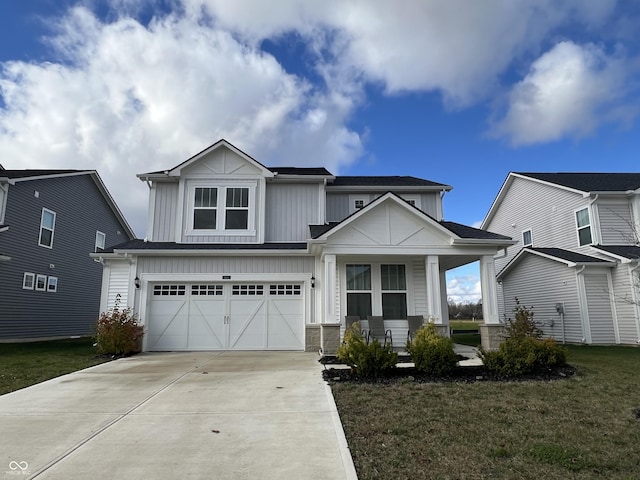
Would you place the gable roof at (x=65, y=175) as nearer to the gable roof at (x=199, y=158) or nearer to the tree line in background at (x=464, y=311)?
the gable roof at (x=199, y=158)

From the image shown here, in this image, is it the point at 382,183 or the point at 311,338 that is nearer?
the point at 311,338

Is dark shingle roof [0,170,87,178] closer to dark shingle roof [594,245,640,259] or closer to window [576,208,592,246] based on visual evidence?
window [576,208,592,246]

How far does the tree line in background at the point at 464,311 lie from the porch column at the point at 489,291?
29.5 metres

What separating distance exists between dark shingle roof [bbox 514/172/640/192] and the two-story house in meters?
6.43

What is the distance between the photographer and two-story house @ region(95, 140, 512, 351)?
455 inches

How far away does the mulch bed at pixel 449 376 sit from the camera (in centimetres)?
771

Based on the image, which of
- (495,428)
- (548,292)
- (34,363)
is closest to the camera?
(495,428)

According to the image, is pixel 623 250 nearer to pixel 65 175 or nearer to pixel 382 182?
pixel 382 182

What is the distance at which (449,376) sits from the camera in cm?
801

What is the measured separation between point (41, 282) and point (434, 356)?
16.9m

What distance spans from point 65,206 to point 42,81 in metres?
6.91

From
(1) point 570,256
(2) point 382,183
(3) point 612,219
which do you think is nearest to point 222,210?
(2) point 382,183

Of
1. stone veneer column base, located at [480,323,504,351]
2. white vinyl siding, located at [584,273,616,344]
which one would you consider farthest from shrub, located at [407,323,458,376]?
white vinyl siding, located at [584,273,616,344]

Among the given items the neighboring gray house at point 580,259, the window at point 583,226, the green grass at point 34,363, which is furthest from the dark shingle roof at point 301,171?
the window at point 583,226
